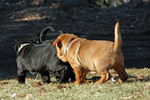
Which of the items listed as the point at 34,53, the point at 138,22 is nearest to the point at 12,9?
the point at 138,22

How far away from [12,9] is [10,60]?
10363 mm

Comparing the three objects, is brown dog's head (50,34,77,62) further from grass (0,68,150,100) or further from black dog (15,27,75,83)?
grass (0,68,150,100)

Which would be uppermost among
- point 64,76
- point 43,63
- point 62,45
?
point 62,45

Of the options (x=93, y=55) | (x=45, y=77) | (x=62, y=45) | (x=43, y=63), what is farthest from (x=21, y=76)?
(x=93, y=55)

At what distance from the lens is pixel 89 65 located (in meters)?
6.00

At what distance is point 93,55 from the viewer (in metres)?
5.89

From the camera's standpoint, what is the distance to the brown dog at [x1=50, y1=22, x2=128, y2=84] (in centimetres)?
570

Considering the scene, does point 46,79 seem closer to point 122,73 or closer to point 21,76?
point 21,76

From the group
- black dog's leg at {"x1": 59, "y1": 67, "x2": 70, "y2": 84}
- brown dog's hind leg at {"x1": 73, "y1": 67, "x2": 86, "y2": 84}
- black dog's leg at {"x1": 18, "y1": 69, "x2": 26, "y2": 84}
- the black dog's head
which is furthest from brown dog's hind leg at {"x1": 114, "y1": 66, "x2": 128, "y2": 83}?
the black dog's head

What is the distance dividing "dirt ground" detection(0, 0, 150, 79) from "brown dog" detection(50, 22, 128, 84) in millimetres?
6211

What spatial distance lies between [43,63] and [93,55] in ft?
4.42

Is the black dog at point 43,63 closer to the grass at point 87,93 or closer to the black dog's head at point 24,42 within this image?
the black dog's head at point 24,42

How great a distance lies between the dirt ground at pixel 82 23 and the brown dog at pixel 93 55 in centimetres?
621

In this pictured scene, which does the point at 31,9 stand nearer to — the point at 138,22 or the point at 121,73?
the point at 138,22
